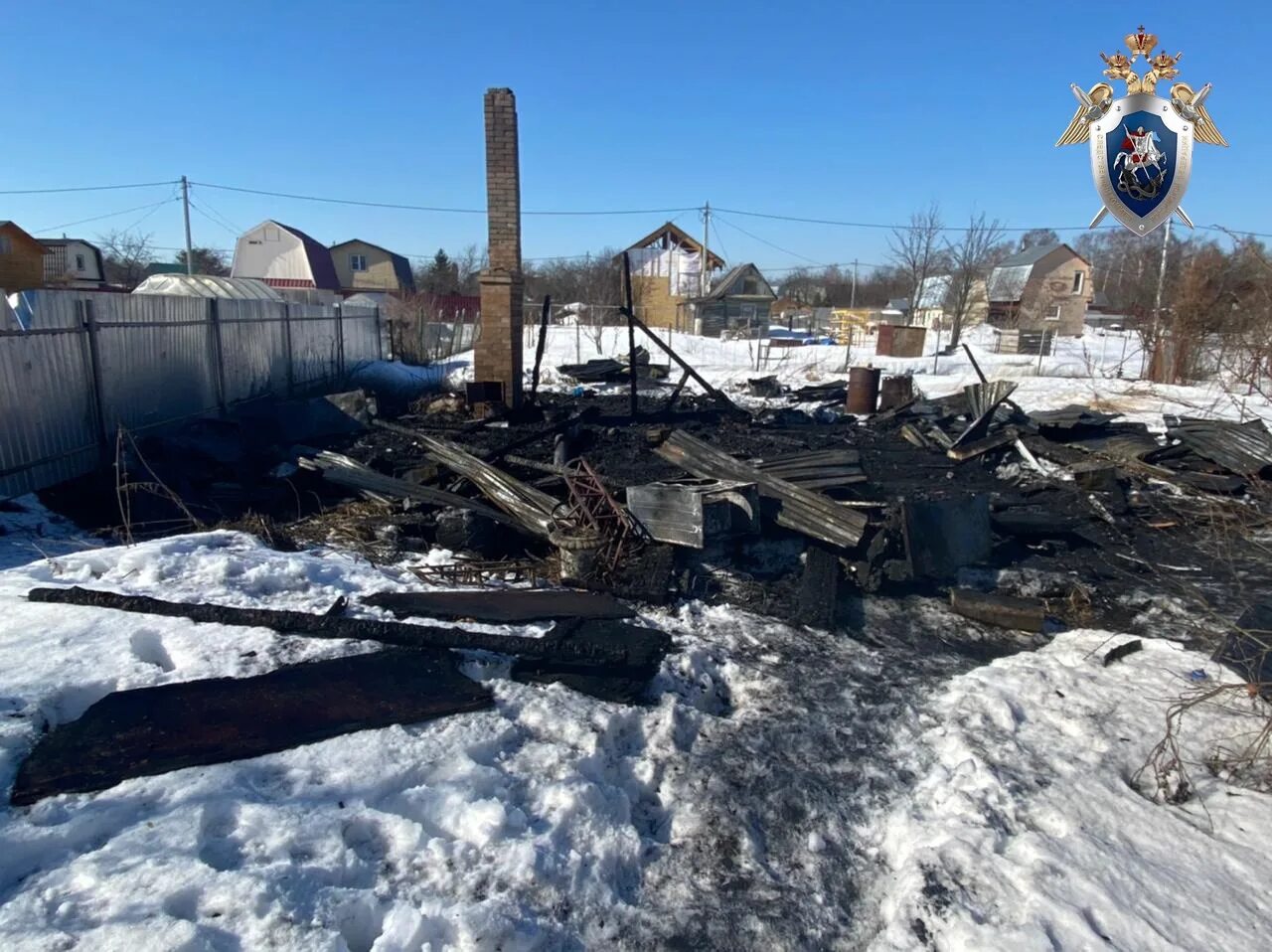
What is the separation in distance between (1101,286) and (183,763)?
7318 cm

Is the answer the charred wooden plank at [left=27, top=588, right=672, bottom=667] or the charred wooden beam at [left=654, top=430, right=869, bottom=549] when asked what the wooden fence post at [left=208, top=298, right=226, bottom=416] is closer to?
the charred wooden beam at [left=654, top=430, right=869, bottom=549]

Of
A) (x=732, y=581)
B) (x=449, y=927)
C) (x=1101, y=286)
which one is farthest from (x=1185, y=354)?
(x=1101, y=286)

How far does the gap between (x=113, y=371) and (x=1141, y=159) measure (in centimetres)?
1224

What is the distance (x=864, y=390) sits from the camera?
14461 mm

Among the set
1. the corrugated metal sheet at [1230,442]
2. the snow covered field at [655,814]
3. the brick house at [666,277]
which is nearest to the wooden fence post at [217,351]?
the snow covered field at [655,814]

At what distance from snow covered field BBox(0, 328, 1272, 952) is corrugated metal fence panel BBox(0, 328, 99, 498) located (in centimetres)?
291

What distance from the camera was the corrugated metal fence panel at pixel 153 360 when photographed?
834cm

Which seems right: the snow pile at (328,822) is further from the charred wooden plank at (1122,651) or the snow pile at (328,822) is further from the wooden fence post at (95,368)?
the wooden fence post at (95,368)

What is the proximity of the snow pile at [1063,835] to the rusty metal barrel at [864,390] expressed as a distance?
1063cm

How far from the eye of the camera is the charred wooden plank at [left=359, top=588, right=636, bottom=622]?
439cm

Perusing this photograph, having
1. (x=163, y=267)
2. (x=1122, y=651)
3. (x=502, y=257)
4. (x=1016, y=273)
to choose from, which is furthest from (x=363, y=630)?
A: (x=163, y=267)

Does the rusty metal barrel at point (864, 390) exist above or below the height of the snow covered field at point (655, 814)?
above

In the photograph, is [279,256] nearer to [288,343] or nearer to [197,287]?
[197,287]

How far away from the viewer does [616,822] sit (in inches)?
115
